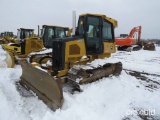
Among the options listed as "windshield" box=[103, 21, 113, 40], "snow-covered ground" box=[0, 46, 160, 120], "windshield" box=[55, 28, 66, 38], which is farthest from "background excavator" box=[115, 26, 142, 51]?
"snow-covered ground" box=[0, 46, 160, 120]

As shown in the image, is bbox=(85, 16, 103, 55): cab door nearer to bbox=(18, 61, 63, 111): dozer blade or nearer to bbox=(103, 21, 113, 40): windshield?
bbox=(103, 21, 113, 40): windshield

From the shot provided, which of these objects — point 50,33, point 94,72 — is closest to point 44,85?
point 94,72

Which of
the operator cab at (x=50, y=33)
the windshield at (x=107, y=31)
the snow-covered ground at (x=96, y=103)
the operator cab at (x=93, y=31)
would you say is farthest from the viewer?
the operator cab at (x=50, y=33)

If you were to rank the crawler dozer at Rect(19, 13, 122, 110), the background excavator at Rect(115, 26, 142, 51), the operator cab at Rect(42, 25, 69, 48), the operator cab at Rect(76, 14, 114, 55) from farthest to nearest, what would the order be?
the background excavator at Rect(115, 26, 142, 51) → the operator cab at Rect(42, 25, 69, 48) → the operator cab at Rect(76, 14, 114, 55) → the crawler dozer at Rect(19, 13, 122, 110)

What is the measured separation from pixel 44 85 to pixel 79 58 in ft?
6.01

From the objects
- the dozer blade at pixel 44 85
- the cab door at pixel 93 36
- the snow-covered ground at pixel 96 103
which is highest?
the cab door at pixel 93 36

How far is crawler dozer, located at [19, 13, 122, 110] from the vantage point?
584 cm

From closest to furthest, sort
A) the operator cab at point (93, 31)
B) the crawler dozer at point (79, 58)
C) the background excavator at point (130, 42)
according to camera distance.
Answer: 1. the crawler dozer at point (79, 58)
2. the operator cab at point (93, 31)
3. the background excavator at point (130, 42)

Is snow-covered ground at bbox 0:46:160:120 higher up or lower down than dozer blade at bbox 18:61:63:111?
lower down

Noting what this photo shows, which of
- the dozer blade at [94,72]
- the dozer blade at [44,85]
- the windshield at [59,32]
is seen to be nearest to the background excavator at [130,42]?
the windshield at [59,32]

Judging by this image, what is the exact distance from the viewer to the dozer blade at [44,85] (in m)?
4.68

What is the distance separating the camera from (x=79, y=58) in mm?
6781

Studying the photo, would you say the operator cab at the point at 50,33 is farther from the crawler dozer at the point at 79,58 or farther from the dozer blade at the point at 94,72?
the dozer blade at the point at 94,72

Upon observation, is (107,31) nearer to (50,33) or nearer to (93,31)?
(93,31)
